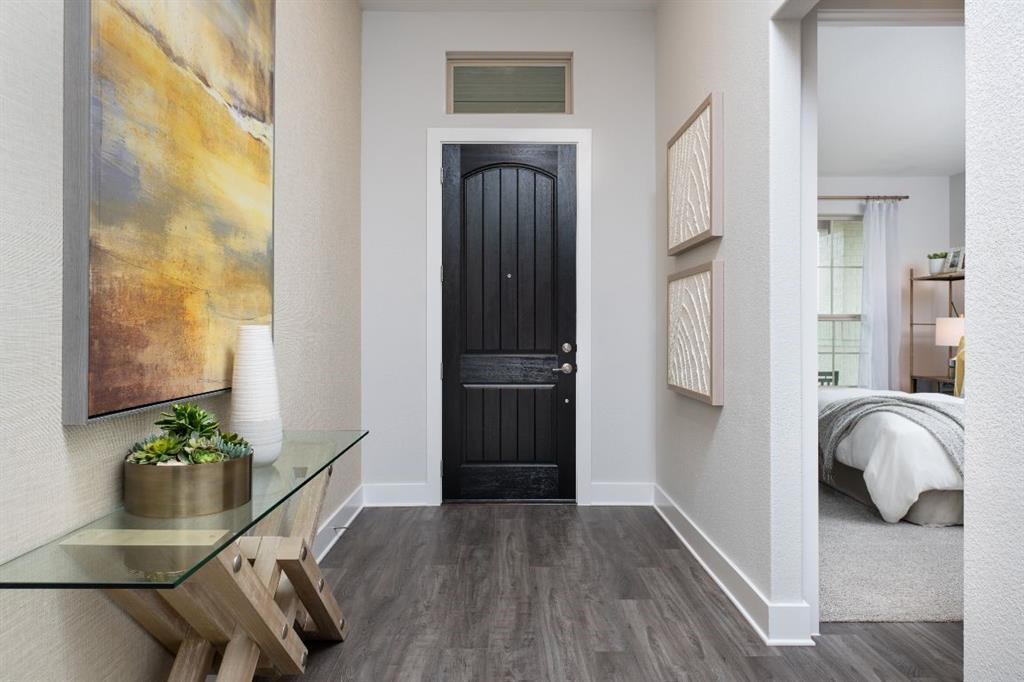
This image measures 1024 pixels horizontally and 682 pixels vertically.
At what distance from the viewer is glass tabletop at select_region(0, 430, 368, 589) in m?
1.01

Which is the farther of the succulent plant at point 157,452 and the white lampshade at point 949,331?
the white lampshade at point 949,331

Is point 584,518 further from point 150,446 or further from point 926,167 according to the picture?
point 926,167

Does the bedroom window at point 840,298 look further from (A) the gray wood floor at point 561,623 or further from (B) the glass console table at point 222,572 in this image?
(B) the glass console table at point 222,572

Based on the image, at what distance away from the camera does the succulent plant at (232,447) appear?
1409 millimetres

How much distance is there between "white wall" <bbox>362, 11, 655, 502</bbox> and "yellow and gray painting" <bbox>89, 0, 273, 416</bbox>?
1753 mm

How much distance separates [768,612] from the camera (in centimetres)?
223

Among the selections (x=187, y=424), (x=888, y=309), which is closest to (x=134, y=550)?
(x=187, y=424)

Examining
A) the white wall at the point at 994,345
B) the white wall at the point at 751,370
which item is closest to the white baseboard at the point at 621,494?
the white wall at the point at 751,370

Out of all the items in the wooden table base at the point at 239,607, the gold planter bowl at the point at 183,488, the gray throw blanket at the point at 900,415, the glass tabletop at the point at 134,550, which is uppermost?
the gold planter bowl at the point at 183,488

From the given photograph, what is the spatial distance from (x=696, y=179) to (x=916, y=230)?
18.5 ft

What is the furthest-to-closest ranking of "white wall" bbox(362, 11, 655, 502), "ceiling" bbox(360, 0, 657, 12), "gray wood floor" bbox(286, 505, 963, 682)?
"white wall" bbox(362, 11, 655, 502), "ceiling" bbox(360, 0, 657, 12), "gray wood floor" bbox(286, 505, 963, 682)

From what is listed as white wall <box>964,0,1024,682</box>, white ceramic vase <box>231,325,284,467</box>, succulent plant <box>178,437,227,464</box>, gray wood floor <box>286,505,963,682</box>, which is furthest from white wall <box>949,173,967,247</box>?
succulent plant <box>178,437,227,464</box>

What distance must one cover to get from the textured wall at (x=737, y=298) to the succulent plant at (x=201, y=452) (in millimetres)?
1719

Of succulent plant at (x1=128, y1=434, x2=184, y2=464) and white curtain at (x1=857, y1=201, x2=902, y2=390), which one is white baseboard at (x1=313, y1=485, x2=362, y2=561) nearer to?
succulent plant at (x1=128, y1=434, x2=184, y2=464)
